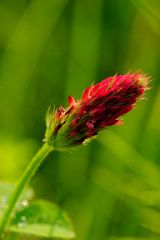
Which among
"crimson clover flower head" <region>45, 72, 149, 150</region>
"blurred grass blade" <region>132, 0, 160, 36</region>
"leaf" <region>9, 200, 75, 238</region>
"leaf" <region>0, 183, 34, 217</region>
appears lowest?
"leaf" <region>9, 200, 75, 238</region>

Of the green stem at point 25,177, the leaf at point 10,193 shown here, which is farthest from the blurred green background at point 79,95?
the green stem at point 25,177

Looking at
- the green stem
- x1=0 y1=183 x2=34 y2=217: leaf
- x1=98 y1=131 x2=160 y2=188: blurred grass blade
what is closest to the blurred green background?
x1=98 y1=131 x2=160 y2=188: blurred grass blade

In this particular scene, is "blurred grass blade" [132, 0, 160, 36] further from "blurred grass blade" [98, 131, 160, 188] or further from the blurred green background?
"blurred grass blade" [98, 131, 160, 188]

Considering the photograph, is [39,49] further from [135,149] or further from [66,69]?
[135,149]

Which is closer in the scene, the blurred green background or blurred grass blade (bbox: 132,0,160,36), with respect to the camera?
the blurred green background

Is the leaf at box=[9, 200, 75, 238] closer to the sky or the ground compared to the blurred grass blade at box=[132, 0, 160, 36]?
closer to the ground

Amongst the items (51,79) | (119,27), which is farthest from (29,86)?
(119,27)

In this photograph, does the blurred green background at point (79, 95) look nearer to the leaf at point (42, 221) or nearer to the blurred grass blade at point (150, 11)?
the blurred grass blade at point (150, 11)
